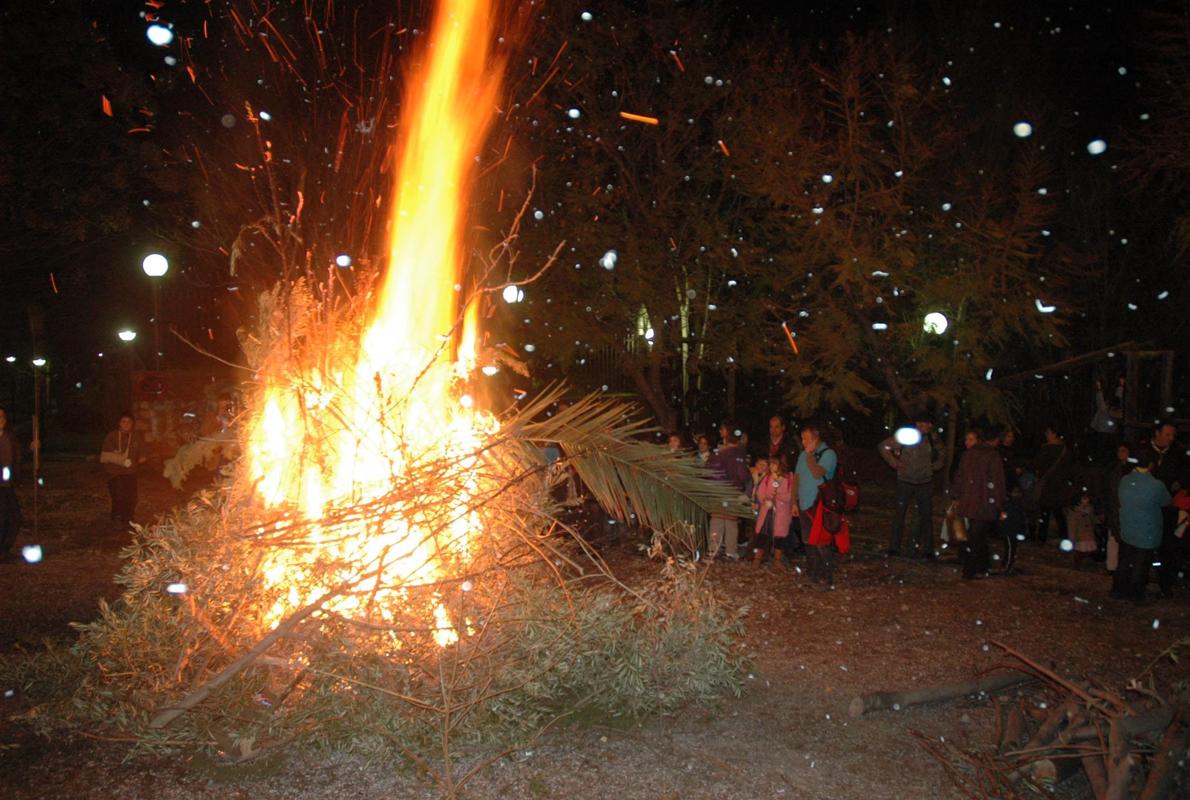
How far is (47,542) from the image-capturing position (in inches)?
432

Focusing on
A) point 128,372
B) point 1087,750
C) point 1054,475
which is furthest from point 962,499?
point 128,372

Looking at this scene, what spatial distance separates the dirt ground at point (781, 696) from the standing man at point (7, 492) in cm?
40

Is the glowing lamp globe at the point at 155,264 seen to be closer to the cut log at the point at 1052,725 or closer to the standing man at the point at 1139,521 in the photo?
the standing man at the point at 1139,521

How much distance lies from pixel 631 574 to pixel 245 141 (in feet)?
29.9

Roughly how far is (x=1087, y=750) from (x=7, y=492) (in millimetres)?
9468

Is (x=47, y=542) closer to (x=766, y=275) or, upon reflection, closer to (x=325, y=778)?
(x=325, y=778)

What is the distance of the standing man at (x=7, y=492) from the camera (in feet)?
31.9

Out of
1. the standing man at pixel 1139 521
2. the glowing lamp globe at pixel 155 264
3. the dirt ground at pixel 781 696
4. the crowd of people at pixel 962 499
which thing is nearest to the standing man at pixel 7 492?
the crowd of people at pixel 962 499

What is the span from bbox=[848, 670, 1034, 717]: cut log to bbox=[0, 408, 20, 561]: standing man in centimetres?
821

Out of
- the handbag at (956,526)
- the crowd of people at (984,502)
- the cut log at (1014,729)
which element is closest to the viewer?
the cut log at (1014,729)

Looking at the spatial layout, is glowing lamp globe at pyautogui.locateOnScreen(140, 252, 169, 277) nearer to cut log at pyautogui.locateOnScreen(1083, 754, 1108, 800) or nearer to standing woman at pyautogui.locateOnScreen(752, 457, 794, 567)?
standing woman at pyautogui.locateOnScreen(752, 457, 794, 567)

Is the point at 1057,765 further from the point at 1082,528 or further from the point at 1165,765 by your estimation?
the point at 1082,528

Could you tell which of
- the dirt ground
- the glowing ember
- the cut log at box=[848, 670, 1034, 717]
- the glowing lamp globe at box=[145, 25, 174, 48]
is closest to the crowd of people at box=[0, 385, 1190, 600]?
the dirt ground

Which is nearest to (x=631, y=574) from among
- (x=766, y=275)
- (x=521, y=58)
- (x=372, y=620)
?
(x=372, y=620)
